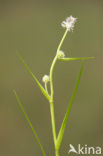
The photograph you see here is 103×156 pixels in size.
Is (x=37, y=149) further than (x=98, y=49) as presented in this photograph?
No

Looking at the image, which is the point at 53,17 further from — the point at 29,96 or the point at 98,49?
the point at 29,96

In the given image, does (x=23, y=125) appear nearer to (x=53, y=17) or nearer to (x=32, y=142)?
(x=32, y=142)

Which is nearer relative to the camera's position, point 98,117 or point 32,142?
point 32,142

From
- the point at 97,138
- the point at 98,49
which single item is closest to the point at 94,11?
the point at 98,49

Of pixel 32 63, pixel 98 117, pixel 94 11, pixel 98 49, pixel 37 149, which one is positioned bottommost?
pixel 37 149

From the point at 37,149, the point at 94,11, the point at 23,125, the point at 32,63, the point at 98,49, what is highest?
the point at 94,11

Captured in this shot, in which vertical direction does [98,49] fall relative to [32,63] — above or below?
above

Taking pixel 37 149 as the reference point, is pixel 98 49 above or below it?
above

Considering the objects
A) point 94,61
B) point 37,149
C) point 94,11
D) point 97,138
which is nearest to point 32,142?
point 37,149
